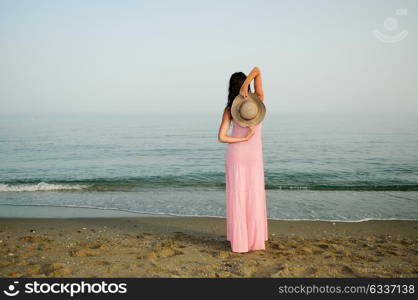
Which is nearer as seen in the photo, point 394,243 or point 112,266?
point 112,266

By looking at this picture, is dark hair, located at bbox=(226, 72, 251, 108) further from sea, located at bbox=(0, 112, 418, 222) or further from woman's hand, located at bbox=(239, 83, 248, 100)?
sea, located at bbox=(0, 112, 418, 222)

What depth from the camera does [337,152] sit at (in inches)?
747

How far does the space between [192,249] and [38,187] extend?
8.63 metres

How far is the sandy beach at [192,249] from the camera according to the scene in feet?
14.1

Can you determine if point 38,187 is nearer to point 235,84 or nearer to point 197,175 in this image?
point 197,175

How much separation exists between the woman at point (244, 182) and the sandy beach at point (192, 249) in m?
0.29

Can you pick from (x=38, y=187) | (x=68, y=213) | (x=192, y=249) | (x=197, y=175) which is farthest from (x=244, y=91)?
(x=38, y=187)

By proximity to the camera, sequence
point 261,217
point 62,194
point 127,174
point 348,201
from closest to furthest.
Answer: point 261,217 < point 348,201 < point 62,194 < point 127,174

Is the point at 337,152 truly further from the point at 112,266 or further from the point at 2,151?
the point at 2,151

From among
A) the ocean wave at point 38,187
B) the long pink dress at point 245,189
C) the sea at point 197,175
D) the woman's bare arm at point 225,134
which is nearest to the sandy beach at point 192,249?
the long pink dress at point 245,189

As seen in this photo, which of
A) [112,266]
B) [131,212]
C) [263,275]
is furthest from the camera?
[131,212]

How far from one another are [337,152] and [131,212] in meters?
13.6

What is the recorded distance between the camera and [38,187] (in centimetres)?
1199

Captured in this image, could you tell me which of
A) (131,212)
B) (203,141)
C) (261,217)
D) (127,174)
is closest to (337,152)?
(203,141)
